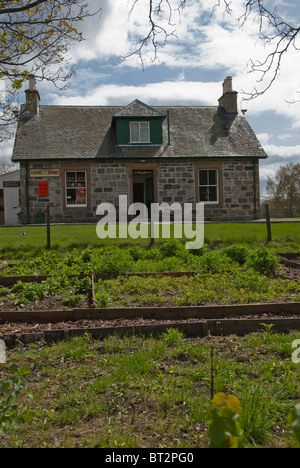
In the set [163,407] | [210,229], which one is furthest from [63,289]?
[210,229]

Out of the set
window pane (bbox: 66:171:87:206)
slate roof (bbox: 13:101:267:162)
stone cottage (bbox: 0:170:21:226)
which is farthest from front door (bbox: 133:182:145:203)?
stone cottage (bbox: 0:170:21:226)

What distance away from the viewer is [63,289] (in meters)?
6.91

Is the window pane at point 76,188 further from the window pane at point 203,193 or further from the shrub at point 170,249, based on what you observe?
the shrub at point 170,249

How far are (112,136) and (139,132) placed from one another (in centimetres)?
154

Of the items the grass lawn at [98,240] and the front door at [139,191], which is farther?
the front door at [139,191]

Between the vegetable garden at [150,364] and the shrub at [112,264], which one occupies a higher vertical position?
the shrub at [112,264]

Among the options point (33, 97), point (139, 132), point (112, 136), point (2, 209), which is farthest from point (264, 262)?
point (2, 209)

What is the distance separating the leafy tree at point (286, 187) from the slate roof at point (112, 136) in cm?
1370

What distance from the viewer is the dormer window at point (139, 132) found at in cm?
2314

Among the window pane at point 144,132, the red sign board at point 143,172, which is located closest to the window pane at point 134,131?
the window pane at point 144,132

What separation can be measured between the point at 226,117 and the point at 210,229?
Answer: 1285 cm

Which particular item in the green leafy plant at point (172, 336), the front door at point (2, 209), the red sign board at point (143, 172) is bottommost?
the green leafy plant at point (172, 336)

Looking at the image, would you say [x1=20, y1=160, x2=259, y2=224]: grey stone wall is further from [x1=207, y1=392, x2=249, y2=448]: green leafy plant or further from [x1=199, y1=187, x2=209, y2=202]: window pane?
[x1=207, y1=392, x2=249, y2=448]: green leafy plant
